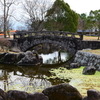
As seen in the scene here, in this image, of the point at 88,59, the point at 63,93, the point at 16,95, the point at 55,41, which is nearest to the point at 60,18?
the point at 55,41

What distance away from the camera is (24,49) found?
28578mm

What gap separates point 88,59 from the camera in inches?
700

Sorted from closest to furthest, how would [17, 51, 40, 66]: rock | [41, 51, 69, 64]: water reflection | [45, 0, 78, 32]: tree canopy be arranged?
[17, 51, 40, 66]: rock → [41, 51, 69, 64]: water reflection → [45, 0, 78, 32]: tree canopy

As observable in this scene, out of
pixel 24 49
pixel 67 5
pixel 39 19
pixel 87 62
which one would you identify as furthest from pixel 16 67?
pixel 67 5

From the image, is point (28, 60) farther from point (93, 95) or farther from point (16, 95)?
point (93, 95)

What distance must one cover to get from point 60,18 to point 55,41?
13.5 meters

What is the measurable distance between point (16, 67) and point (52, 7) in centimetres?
2412

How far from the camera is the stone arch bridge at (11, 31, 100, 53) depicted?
25.2 m

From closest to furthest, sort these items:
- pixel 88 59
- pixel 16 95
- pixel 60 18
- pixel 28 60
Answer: pixel 16 95
pixel 88 59
pixel 28 60
pixel 60 18

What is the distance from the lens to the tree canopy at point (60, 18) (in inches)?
1541

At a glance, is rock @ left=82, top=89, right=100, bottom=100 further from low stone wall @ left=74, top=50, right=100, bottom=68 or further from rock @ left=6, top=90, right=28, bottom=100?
low stone wall @ left=74, top=50, right=100, bottom=68

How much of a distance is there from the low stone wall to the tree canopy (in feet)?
66.0

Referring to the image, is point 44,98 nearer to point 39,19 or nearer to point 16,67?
point 16,67

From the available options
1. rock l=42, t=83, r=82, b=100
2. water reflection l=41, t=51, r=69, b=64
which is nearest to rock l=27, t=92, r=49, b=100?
rock l=42, t=83, r=82, b=100
